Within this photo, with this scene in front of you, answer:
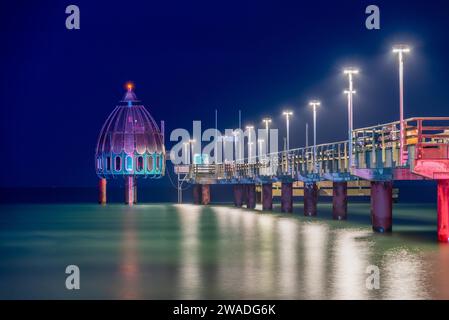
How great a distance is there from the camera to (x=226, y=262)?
3145 centimetres

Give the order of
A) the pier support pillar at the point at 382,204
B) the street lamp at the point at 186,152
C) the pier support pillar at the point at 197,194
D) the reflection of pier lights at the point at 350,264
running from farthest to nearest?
the street lamp at the point at 186,152
the pier support pillar at the point at 197,194
the pier support pillar at the point at 382,204
the reflection of pier lights at the point at 350,264

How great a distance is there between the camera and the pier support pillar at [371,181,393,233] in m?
44.2

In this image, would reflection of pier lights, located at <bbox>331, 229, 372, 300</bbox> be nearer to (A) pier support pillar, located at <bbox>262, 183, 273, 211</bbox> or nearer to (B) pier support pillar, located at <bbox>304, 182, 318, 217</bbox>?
(B) pier support pillar, located at <bbox>304, 182, 318, 217</bbox>

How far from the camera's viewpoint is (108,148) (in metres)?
Result: 111

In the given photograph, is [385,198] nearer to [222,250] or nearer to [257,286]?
[222,250]

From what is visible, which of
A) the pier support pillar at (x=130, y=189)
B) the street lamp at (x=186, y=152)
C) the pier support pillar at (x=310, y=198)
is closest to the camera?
the pier support pillar at (x=310, y=198)

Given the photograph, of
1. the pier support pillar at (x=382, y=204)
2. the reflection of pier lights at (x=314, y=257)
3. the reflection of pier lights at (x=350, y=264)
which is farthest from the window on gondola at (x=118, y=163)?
the reflection of pier lights at (x=350, y=264)

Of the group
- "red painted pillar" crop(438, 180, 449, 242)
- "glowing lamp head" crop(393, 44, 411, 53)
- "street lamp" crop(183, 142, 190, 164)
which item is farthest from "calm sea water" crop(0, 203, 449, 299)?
"street lamp" crop(183, 142, 190, 164)

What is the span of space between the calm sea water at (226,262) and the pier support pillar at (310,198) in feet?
41.3

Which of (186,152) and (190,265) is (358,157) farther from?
(186,152)

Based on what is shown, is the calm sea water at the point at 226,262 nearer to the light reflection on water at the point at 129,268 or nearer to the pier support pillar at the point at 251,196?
the light reflection on water at the point at 129,268

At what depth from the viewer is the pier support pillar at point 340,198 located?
5750 cm
